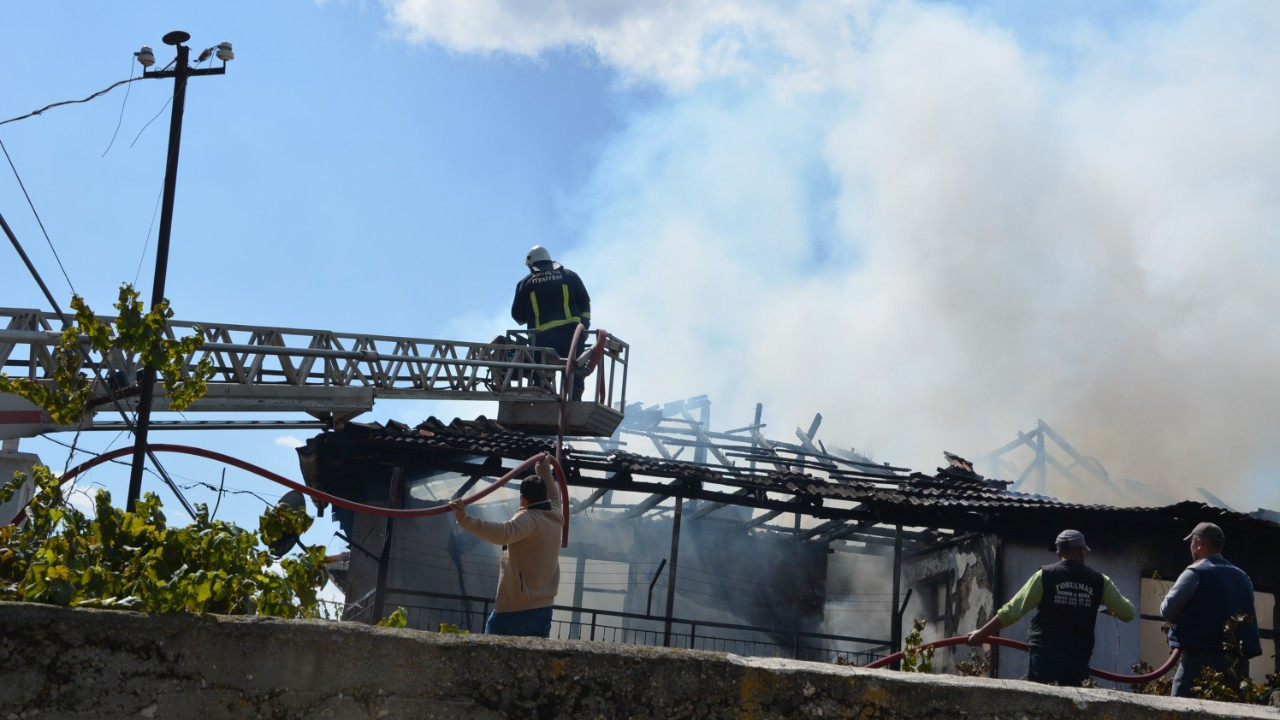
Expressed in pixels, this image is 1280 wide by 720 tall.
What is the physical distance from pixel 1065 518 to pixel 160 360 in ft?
37.6

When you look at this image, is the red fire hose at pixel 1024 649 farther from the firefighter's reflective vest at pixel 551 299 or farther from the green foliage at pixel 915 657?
the firefighter's reflective vest at pixel 551 299

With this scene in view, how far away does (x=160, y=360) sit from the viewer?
186 inches

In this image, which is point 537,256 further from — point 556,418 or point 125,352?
point 125,352

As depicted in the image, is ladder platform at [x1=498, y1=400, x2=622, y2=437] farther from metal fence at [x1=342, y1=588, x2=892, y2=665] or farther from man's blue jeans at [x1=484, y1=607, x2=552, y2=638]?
man's blue jeans at [x1=484, y1=607, x2=552, y2=638]

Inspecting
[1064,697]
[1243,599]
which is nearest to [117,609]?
[1064,697]

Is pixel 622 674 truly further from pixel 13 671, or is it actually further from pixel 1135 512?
pixel 1135 512

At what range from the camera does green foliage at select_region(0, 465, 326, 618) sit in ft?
11.2

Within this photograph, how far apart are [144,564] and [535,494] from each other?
3.06m

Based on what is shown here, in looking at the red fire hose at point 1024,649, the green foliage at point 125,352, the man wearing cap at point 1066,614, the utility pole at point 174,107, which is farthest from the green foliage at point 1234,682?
the utility pole at point 174,107

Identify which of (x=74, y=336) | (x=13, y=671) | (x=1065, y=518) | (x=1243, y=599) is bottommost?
(x=13, y=671)

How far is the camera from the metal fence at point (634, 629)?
13.8 metres

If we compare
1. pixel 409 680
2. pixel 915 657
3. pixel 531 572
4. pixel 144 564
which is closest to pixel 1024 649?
pixel 915 657

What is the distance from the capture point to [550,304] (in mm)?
15766

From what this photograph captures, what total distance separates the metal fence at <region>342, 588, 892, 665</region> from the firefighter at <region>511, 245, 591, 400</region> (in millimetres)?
2749
